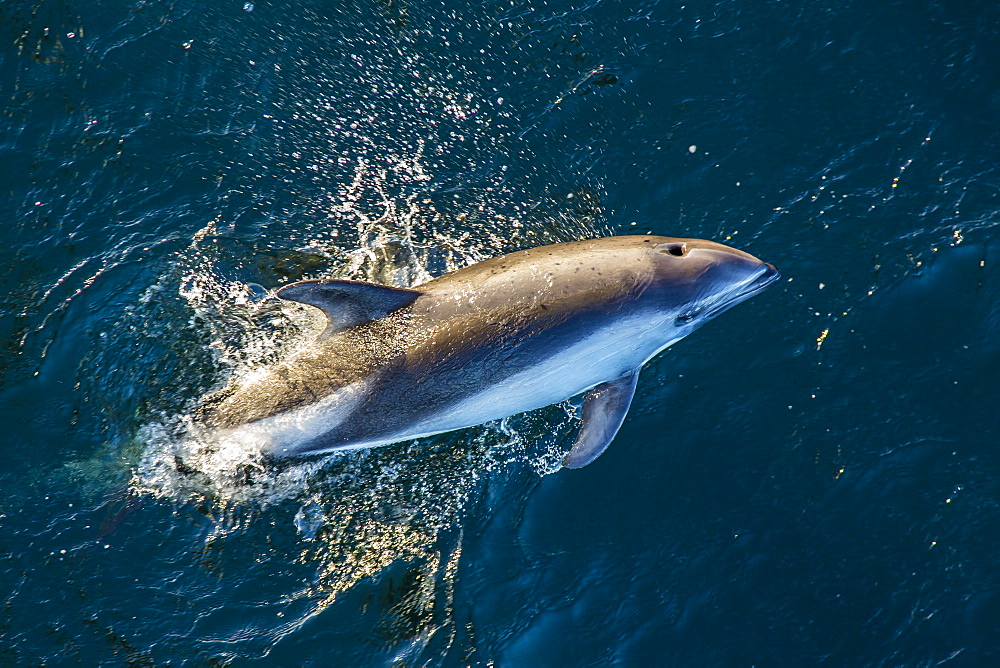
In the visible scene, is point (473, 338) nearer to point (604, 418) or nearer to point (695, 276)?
point (604, 418)

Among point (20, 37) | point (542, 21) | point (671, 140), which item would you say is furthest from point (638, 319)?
point (20, 37)

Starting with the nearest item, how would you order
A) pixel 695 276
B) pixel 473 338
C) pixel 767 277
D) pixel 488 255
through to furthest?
pixel 473 338 < pixel 695 276 < pixel 767 277 < pixel 488 255

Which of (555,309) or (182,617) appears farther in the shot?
(182,617)

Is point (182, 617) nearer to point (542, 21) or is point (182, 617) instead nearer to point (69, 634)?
point (69, 634)

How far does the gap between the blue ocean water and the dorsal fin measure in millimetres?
1256

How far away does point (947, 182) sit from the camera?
315 inches

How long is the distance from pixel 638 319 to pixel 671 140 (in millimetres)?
2755

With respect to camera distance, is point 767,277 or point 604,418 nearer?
point 767,277

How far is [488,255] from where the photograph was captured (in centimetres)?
764

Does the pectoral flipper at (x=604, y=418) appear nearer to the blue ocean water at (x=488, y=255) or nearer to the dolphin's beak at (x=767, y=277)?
the blue ocean water at (x=488, y=255)

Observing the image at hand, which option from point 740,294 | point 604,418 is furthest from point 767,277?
point 604,418

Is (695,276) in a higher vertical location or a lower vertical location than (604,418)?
higher

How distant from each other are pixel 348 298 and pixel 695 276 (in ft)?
10.1

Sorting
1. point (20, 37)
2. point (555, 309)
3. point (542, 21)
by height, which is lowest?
point (555, 309)
